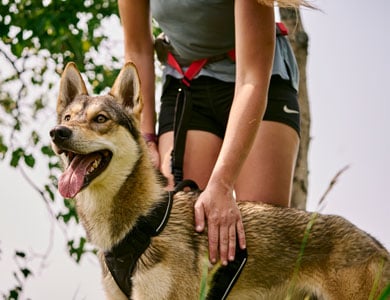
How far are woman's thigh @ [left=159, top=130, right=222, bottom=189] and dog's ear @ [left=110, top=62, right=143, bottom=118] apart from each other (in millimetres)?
439

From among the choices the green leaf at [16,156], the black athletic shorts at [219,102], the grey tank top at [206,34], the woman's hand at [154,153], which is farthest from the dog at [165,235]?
the green leaf at [16,156]

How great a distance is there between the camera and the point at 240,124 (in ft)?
12.3

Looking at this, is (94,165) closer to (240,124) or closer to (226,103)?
(240,124)

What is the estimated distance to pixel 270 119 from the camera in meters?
4.25

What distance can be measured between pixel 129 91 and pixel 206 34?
613 millimetres

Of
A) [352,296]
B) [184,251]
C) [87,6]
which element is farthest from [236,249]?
[87,6]

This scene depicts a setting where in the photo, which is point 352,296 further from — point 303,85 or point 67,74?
point 303,85

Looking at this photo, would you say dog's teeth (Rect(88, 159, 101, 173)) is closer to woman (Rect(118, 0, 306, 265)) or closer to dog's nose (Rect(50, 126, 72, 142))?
dog's nose (Rect(50, 126, 72, 142))

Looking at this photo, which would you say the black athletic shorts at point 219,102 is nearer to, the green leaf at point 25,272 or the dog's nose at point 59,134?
the dog's nose at point 59,134

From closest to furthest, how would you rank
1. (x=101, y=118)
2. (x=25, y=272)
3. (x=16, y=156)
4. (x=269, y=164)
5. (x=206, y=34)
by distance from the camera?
(x=101, y=118)
(x=269, y=164)
(x=206, y=34)
(x=25, y=272)
(x=16, y=156)

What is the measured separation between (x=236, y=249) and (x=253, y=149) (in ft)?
2.53

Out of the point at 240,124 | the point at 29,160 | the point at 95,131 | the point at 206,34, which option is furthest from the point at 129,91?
the point at 29,160

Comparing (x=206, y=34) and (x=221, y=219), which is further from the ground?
(x=206, y=34)

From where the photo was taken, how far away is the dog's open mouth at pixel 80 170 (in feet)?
11.8
